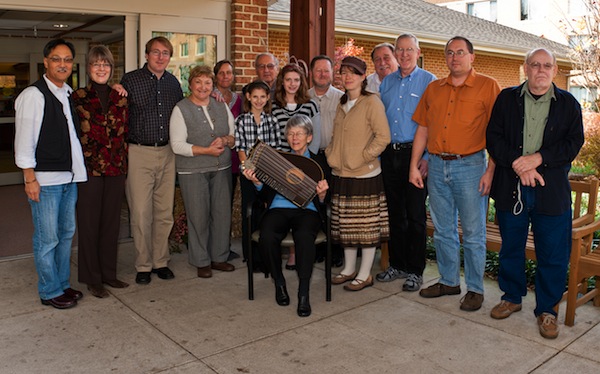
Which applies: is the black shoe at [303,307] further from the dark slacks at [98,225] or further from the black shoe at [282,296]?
the dark slacks at [98,225]

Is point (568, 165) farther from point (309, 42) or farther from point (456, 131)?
point (309, 42)

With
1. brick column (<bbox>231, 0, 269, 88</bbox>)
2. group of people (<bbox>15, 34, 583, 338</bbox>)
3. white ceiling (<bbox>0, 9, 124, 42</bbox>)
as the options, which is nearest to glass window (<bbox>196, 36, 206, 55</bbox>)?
brick column (<bbox>231, 0, 269, 88</bbox>)

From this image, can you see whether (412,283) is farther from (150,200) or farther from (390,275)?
(150,200)

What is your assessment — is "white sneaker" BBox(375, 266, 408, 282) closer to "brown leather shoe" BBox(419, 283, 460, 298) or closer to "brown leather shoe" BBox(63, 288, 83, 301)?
"brown leather shoe" BBox(419, 283, 460, 298)

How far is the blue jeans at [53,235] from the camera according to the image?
433 cm

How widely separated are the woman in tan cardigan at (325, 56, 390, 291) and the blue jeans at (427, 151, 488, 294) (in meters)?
0.43

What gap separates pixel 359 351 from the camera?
3729 millimetres

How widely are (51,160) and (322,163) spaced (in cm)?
220

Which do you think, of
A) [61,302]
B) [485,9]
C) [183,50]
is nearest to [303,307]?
[61,302]

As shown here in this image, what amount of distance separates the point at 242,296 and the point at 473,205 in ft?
6.31

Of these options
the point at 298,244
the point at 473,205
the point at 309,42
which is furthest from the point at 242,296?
the point at 309,42

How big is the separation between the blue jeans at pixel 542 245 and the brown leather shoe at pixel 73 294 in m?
3.20

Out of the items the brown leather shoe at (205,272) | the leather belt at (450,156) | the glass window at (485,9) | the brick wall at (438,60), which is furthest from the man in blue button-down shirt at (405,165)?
the glass window at (485,9)

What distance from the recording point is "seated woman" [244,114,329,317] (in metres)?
4.45
